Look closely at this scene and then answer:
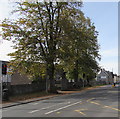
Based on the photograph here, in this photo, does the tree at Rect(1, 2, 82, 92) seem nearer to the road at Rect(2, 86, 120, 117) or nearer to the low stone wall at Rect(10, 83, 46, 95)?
the low stone wall at Rect(10, 83, 46, 95)

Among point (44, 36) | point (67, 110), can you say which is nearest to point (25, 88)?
point (44, 36)

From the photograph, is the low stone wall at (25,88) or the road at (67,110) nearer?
the road at (67,110)

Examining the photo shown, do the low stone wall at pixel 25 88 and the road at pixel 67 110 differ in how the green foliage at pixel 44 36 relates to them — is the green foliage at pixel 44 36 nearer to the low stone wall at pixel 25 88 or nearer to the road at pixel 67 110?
the low stone wall at pixel 25 88

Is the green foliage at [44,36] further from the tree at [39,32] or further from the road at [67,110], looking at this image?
the road at [67,110]

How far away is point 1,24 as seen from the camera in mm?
29141

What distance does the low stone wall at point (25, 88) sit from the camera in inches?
1106

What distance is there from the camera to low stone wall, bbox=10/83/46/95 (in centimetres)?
2808

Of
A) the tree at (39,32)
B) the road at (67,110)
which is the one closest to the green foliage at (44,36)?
the tree at (39,32)

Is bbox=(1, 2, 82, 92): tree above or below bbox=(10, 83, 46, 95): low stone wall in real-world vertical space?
above

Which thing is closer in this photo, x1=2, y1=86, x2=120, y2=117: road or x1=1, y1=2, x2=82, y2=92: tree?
x1=2, y1=86, x2=120, y2=117: road

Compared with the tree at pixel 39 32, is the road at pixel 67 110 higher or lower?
lower

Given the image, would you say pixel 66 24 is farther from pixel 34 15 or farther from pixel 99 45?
pixel 99 45

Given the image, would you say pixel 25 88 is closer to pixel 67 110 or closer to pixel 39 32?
pixel 39 32

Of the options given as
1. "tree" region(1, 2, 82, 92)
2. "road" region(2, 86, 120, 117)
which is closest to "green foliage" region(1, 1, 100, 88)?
"tree" region(1, 2, 82, 92)
